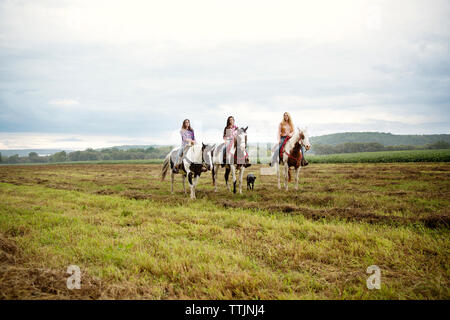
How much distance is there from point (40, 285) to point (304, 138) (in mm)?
9926

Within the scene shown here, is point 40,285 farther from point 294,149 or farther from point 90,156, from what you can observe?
point 90,156

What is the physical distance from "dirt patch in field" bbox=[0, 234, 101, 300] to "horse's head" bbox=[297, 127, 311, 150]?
9240 millimetres

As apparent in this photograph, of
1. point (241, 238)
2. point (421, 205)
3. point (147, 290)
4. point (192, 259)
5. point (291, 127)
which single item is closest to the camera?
point (147, 290)

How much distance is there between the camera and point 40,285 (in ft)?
9.54

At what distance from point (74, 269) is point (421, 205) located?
31.5 ft

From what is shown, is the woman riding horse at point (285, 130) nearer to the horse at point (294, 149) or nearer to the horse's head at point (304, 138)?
the horse at point (294, 149)

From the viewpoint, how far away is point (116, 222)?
20.7 ft

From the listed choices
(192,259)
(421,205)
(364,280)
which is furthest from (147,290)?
(421,205)

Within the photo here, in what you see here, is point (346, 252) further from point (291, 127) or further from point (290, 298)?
point (291, 127)

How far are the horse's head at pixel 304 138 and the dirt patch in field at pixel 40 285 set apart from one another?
30.3 feet

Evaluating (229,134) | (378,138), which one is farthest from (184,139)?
(378,138)

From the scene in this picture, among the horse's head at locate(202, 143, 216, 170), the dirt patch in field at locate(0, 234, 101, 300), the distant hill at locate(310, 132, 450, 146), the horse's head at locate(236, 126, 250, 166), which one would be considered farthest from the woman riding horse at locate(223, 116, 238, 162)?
the distant hill at locate(310, 132, 450, 146)

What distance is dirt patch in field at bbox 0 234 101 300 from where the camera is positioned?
2674mm

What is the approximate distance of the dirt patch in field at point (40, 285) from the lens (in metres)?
2.67
